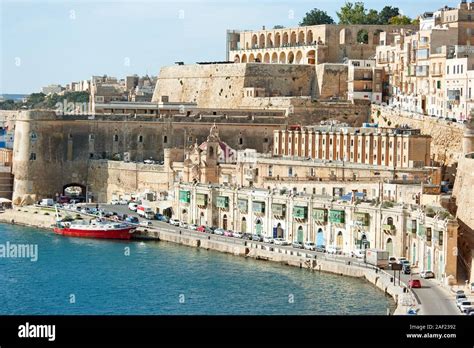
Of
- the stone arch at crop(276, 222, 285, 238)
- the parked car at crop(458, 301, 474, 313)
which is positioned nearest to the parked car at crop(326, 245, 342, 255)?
the stone arch at crop(276, 222, 285, 238)

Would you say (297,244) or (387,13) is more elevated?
(387,13)

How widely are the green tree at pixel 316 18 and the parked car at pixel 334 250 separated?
1263 inches

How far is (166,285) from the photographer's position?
30406mm

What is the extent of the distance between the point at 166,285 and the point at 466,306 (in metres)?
9.18

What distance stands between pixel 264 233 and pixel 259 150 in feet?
43.1

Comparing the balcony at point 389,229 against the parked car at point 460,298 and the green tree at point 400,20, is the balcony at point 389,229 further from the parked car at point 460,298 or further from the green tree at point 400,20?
the green tree at point 400,20

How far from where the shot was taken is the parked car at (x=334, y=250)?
33812mm

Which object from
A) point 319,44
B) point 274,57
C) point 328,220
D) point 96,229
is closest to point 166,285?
point 328,220

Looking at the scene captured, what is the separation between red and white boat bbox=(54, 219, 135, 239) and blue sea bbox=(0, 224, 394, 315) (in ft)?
3.89

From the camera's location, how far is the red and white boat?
39750mm

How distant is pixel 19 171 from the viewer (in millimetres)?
49031

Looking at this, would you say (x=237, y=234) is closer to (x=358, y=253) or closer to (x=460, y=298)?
(x=358, y=253)

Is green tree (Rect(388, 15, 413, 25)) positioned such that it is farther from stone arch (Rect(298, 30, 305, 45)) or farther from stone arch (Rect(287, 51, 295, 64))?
stone arch (Rect(287, 51, 295, 64))

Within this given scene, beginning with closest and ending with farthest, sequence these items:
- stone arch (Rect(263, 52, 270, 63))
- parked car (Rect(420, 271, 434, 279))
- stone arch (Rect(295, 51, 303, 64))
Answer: parked car (Rect(420, 271, 434, 279)) → stone arch (Rect(295, 51, 303, 64)) → stone arch (Rect(263, 52, 270, 63))
